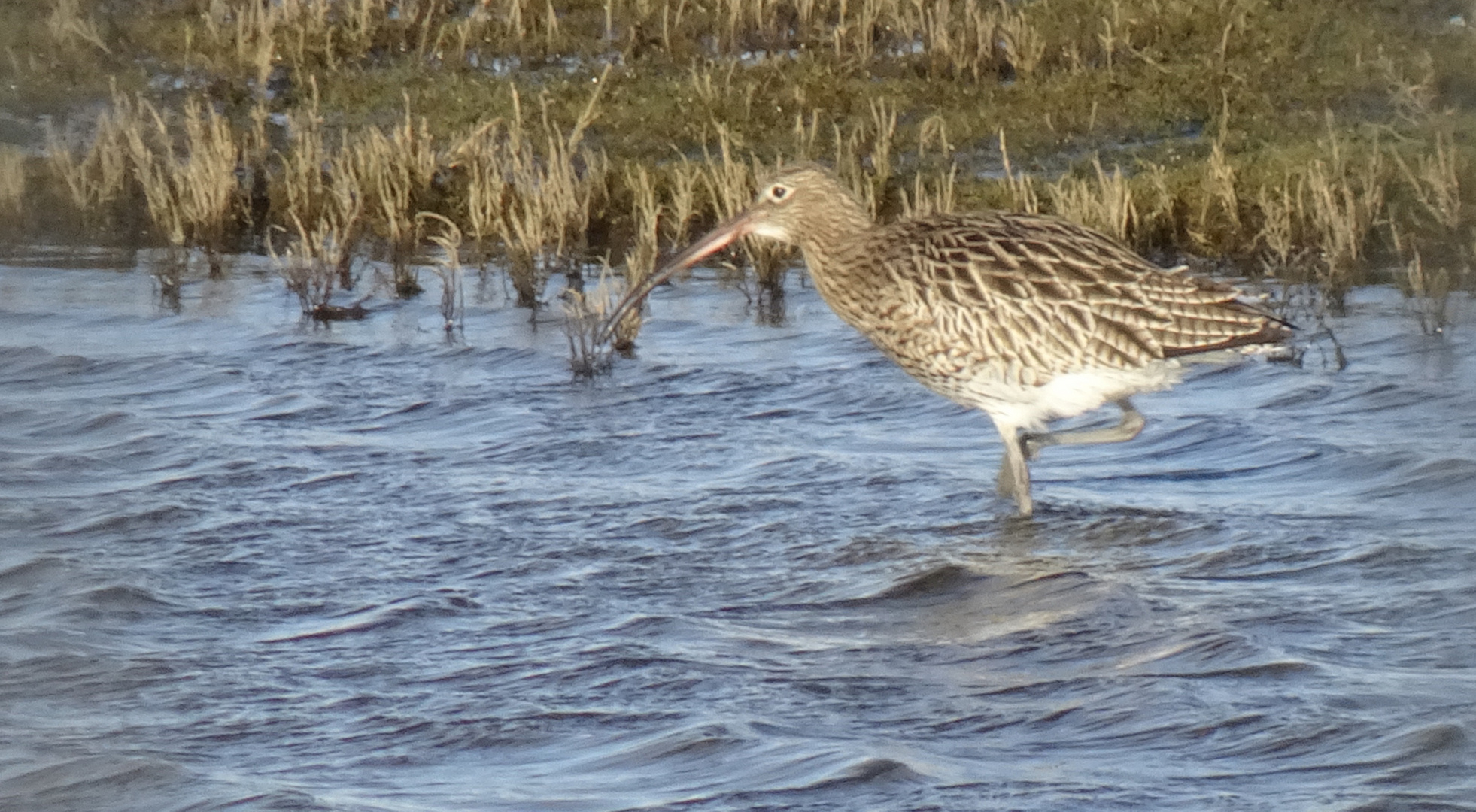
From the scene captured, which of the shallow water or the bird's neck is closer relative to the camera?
the shallow water

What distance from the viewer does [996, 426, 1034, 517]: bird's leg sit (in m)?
7.24

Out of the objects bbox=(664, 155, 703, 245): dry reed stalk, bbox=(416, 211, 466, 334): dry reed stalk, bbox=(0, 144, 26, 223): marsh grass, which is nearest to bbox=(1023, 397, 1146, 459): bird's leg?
bbox=(416, 211, 466, 334): dry reed stalk

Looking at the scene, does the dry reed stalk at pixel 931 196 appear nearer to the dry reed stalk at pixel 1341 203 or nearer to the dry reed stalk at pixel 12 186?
the dry reed stalk at pixel 1341 203

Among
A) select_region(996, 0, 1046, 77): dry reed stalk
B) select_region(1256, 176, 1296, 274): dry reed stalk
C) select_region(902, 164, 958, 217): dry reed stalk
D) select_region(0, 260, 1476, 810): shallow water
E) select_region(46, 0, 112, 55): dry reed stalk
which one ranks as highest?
select_region(46, 0, 112, 55): dry reed stalk

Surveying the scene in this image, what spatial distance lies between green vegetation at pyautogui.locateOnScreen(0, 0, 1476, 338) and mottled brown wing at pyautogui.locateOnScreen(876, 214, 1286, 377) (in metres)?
2.40

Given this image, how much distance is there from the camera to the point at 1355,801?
446 cm

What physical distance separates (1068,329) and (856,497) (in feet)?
3.17

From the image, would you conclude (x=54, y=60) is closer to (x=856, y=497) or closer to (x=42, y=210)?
(x=42, y=210)

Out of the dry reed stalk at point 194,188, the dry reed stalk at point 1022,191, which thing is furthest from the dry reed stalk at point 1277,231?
the dry reed stalk at point 194,188

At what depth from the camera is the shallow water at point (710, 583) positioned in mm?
4844

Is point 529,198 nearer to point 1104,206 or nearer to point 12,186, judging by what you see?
point 1104,206

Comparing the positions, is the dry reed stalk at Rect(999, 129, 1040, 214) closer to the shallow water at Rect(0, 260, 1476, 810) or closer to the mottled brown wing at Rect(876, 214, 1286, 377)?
the shallow water at Rect(0, 260, 1476, 810)

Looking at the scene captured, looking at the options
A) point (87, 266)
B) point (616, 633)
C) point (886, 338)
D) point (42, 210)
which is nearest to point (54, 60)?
point (42, 210)

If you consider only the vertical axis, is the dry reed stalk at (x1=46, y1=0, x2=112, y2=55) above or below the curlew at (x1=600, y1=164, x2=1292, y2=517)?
above
